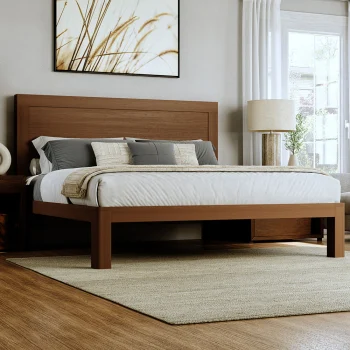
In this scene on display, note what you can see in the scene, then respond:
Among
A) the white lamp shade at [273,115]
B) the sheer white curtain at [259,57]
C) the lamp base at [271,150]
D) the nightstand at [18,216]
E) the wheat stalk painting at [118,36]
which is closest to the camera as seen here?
the nightstand at [18,216]

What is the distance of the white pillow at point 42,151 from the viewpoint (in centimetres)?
555

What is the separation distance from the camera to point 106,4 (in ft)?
20.2

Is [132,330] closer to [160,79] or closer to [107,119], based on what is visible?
[107,119]

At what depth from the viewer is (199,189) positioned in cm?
446

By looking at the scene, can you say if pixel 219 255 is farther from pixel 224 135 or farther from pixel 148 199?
pixel 224 135

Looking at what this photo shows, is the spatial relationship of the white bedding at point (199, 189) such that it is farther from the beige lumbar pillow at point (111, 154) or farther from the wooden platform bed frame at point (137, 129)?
the beige lumbar pillow at point (111, 154)

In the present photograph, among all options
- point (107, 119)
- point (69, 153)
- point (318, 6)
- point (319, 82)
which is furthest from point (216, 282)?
point (318, 6)

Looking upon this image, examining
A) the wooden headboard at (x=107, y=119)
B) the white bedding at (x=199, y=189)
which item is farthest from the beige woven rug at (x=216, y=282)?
the wooden headboard at (x=107, y=119)

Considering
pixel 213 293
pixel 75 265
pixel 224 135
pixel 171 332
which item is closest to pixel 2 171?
pixel 75 265

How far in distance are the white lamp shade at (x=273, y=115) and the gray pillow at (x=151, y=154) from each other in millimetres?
1097

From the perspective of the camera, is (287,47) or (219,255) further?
(287,47)

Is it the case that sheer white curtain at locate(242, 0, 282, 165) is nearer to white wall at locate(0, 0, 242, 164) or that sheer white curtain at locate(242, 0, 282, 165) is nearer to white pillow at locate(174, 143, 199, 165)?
white wall at locate(0, 0, 242, 164)

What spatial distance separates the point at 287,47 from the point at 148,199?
3.35m

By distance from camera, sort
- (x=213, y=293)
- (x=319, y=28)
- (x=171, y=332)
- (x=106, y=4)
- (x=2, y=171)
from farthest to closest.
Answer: (x=319, y=28) → (x=106, y=4) → (x=2, y=171) → (x=213, y=293) → (x=171, y=332)
